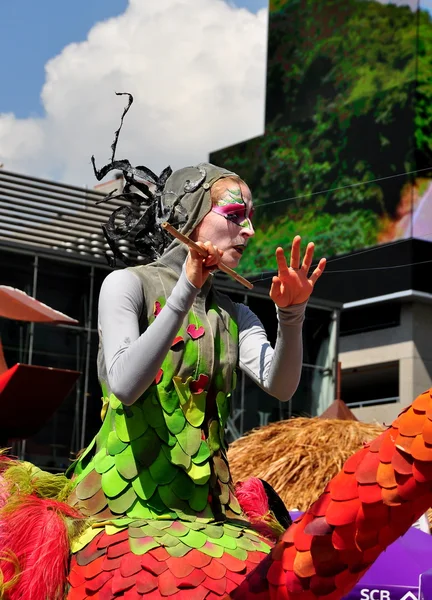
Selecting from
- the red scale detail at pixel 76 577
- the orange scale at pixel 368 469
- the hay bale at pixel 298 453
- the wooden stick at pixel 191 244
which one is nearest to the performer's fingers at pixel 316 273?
the wooden stick at pixel 191 244

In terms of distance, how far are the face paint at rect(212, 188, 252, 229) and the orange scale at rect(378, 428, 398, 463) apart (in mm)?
757

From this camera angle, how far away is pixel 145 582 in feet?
7.30

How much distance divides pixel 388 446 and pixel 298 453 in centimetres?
642

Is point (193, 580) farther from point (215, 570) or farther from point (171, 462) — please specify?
point (171, 462)

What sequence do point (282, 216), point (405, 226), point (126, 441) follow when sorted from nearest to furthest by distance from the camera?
point (126, 441) < point (405, 226) < point (282, 216)

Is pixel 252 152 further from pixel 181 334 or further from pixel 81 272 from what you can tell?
pixel 181 334

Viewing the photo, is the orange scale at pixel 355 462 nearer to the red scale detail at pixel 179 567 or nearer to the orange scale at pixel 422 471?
the orange scale at pixel 422 471

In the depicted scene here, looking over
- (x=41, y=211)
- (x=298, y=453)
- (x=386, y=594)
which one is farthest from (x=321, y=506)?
(x=41, y=211)

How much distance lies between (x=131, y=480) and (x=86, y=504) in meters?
0.13

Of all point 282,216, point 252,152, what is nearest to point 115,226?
point 282,216

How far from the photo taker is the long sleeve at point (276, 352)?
2453 mm

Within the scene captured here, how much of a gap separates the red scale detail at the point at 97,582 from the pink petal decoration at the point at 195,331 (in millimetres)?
593

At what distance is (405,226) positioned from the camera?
88.6 feet

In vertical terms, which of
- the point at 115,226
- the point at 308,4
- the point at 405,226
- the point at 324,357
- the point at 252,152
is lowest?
the point at 324,357
